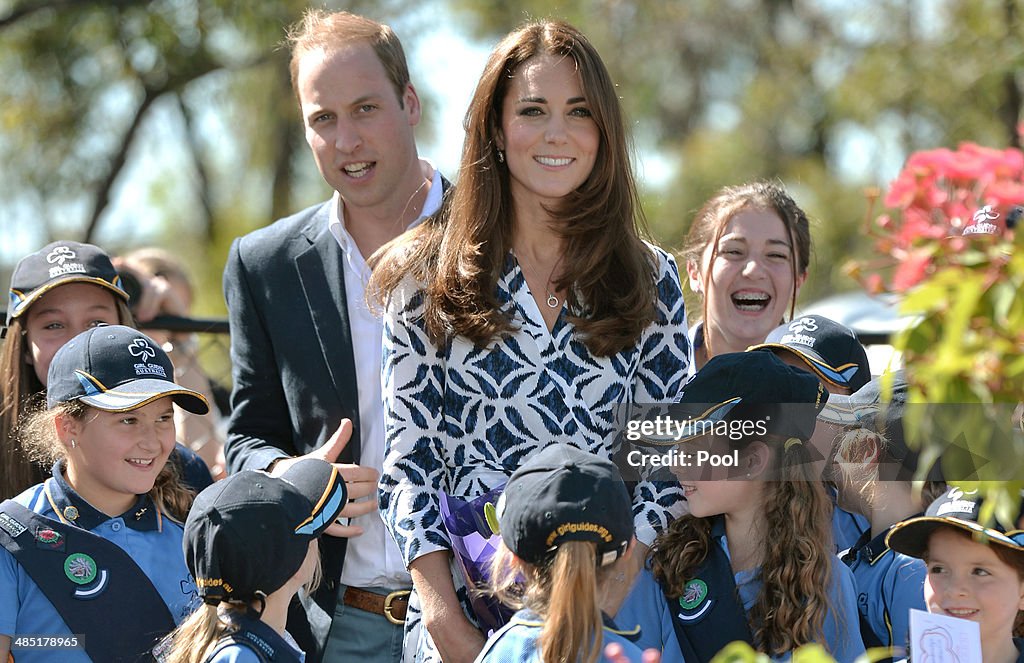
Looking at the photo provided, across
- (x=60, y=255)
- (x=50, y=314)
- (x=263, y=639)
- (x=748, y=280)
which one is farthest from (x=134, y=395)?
(x=748, y=280)

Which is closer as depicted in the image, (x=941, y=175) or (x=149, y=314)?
(x=941, y=175)

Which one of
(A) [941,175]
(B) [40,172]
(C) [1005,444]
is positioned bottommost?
(B) [40,172]

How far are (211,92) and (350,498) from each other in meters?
8.16

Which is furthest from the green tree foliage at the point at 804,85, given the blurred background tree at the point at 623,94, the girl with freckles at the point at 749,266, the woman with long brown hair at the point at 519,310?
the woman with long brown hair at the point at 519,310

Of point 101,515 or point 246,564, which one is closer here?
point 246,564

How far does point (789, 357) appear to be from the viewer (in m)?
3.56

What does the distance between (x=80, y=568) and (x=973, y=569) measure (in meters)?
2.12

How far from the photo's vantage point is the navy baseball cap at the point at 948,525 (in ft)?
9.27

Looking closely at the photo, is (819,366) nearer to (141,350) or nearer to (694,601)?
(694,601)

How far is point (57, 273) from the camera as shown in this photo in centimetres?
382

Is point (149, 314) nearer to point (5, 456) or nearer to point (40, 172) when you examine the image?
point (5, 456)

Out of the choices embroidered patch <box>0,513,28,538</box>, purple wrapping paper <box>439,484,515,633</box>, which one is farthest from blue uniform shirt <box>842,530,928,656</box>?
embroidered patch <box>0,513,28,538</box>

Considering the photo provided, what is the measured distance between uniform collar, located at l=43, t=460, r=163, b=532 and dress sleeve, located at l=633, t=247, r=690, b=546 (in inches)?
50.3

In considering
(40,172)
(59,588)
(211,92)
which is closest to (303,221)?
(59,588)
